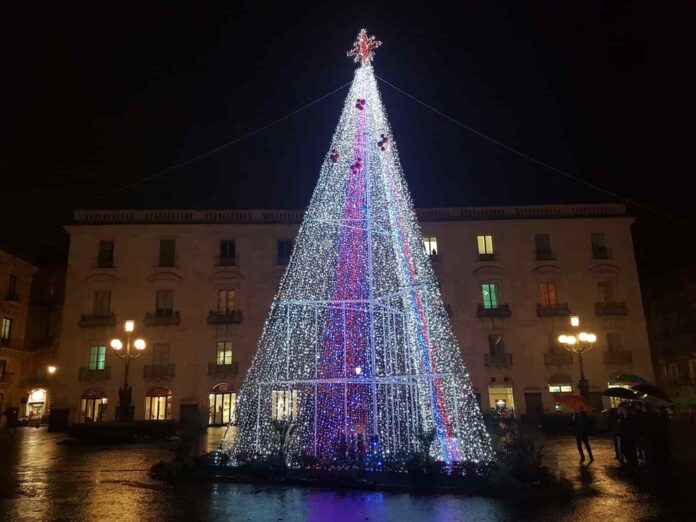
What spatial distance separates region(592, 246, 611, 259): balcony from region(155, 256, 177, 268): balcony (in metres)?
26.4

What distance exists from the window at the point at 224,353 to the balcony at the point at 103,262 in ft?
27.5

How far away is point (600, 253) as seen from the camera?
3434 centimetres

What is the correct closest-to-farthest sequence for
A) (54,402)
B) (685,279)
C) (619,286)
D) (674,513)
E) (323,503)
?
(674,513) → (323,503) → (54,402) → (619,286) → (685,279)

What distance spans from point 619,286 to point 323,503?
29962mm

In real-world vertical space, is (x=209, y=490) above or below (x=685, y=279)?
below

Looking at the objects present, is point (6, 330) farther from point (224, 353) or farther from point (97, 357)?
point (224, 353)

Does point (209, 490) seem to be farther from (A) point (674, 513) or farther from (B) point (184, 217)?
(B) point (184, 217)

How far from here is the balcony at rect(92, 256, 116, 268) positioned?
1321 inches

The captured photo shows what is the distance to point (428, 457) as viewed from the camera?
A: 10.8 m

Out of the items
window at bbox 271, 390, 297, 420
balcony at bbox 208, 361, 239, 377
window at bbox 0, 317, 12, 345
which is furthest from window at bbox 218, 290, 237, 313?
window at bbox 271, 390, 297, 420

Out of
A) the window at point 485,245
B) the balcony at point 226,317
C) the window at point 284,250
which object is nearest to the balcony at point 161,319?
the balcony at point 226,317

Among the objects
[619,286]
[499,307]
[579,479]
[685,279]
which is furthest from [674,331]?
[579,479]

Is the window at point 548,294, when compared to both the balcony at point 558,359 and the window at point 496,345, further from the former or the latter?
the window at point 496,345

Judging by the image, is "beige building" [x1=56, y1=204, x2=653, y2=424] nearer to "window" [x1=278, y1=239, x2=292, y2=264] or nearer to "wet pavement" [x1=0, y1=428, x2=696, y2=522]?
"window" [x1=278, y1=239, x2=292, y2=264]
